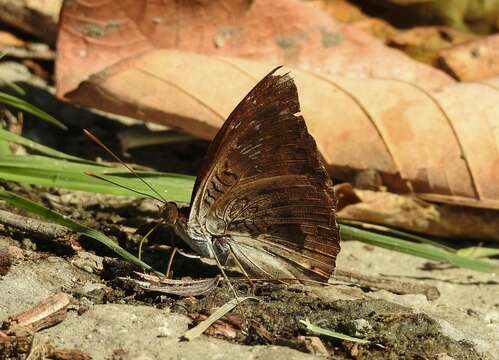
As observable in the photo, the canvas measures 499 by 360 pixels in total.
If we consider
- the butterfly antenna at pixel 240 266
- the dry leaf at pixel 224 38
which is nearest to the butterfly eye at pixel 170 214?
the butterfly antenna at pixel 240 266

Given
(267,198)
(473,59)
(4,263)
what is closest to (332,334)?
(267,198)

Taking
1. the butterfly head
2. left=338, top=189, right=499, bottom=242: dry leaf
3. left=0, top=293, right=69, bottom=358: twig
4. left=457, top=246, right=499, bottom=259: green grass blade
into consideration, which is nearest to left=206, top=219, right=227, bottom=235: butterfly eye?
the butterfly head

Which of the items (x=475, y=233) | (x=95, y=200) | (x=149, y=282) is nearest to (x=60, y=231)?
(x=149, y=282)

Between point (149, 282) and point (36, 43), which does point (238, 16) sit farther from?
point (149, 282)

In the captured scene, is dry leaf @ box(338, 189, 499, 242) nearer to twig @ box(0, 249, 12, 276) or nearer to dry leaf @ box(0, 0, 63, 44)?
twig @ box(0, 249, 12, 276)

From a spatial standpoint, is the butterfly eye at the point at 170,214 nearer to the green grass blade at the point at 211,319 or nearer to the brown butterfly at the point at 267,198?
the brown butterfly at the point at 267,198
